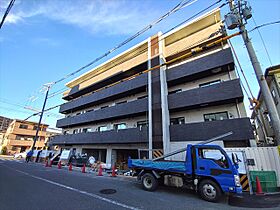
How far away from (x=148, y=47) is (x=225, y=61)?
8.44m

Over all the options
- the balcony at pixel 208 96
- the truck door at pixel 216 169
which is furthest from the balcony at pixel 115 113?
the truck door at pixel 216 169

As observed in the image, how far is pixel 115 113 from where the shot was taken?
57.3 ft

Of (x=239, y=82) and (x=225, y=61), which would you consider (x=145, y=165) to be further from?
(x=225, y=61)

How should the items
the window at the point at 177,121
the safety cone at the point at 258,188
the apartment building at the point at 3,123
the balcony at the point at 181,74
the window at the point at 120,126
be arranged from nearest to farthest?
1. the safety cone at the point at 258,188
2. the balcony at the point at 181,74
3. the window at the point at 177,121
4. the window at the point at 120,126
5. the apartment building at the point at 3,123

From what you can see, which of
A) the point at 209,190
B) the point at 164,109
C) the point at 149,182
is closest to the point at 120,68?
the point at 164,109

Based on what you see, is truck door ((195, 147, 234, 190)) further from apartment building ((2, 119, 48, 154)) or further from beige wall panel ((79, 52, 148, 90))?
apartment building ((2, 119, 48, 154))

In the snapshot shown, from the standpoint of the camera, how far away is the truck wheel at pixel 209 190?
19.0ft

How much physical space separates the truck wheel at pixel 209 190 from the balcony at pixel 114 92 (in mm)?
11261

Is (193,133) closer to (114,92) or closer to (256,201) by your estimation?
(256,201)

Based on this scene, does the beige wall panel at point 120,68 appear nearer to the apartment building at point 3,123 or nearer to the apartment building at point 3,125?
the apartment building at point 3,125

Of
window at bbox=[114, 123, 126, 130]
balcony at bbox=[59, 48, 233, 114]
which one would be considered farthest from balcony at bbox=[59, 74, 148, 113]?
window at bbox=[114, 123, 126, 130]

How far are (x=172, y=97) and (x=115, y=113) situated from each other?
7097 mm

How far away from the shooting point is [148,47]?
55.9 ft

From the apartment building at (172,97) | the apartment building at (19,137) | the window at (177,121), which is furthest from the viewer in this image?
the apartment building at (19,137)
